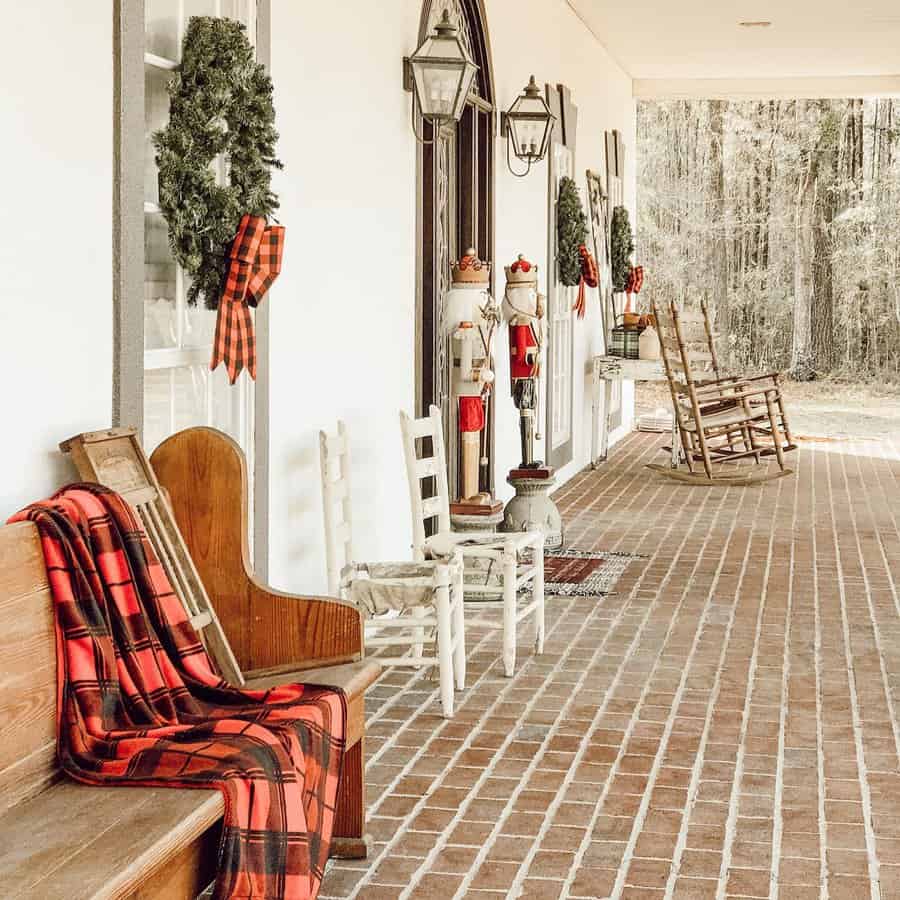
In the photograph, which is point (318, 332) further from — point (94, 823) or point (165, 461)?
point (94, 823)

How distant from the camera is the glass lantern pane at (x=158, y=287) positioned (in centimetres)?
366

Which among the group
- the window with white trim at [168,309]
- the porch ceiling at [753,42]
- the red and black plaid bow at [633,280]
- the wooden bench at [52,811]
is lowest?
the wooden bench at [52,811]

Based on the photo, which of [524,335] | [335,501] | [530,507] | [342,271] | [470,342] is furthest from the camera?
[524,335]

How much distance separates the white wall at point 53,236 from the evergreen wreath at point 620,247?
367 inches

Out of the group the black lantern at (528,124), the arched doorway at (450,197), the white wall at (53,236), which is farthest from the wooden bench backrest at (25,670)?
the black lantern at (528,124)

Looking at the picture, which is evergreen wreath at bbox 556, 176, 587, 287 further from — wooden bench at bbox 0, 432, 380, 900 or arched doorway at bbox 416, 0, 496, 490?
wooden bench at bbox 0, 432, 380, 900

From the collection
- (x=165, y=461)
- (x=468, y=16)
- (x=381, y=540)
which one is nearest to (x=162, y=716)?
(x=165, y=461)

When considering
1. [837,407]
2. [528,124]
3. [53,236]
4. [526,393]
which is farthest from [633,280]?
[53,236]

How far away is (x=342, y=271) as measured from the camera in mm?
5125

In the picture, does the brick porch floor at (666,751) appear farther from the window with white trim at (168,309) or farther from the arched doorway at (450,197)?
the arched doorway at (450,197)

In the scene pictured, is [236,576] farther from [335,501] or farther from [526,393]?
[526,393]

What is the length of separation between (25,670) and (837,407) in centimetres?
1470

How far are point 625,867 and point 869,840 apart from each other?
0.62 m

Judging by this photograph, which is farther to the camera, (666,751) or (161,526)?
(666,751)
